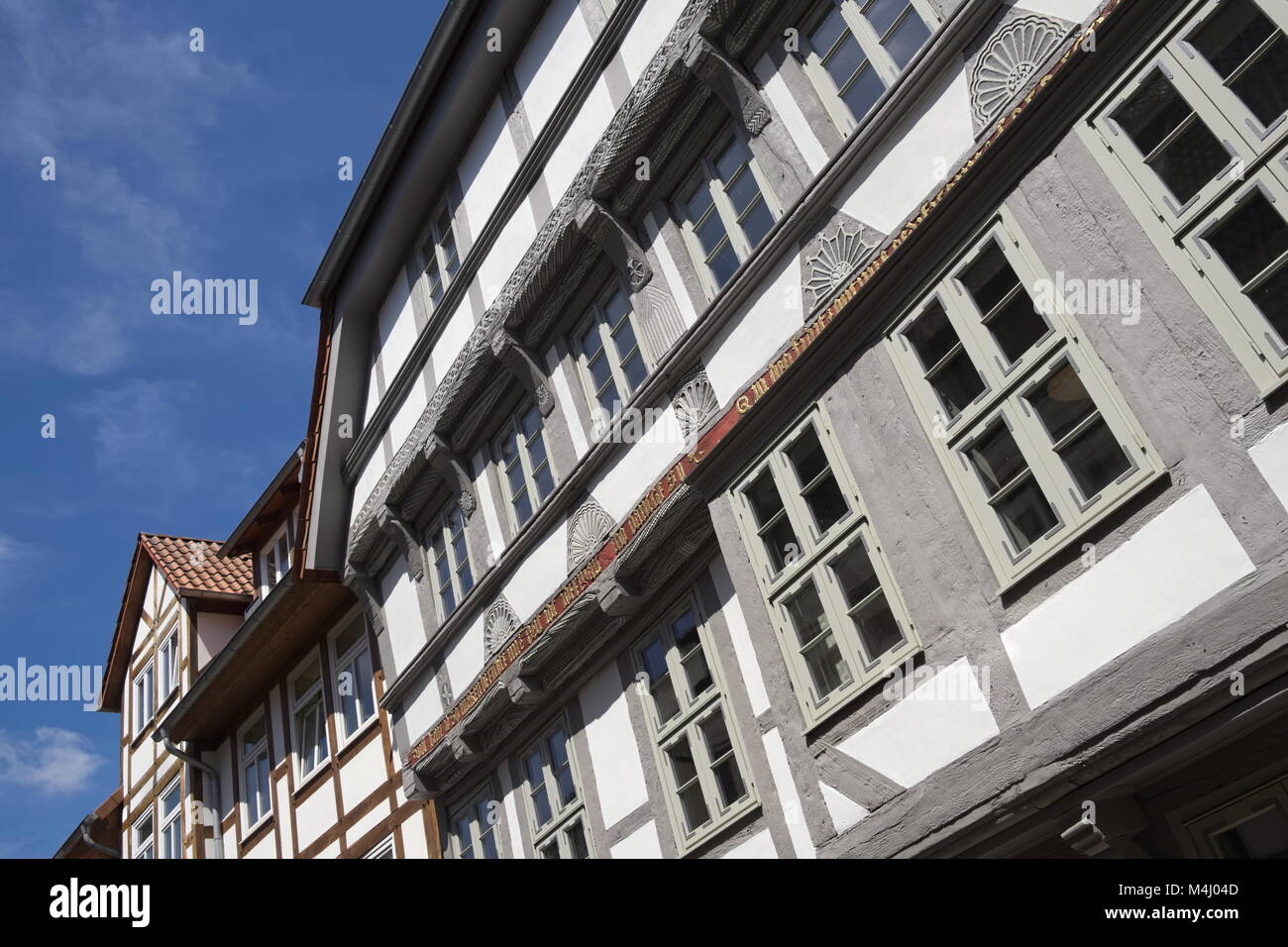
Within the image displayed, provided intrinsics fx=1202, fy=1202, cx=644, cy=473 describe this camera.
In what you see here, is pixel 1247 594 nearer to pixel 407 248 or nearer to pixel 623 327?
pixel 623 327

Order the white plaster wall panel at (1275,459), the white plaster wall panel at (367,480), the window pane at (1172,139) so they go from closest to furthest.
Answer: the white plaster wall panel at (1275,459)
the window pane at (1172,139)
the white plaster wall panel at (367,480)

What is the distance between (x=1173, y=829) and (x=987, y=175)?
11.4 ft

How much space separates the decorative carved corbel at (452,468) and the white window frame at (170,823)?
9790 mm

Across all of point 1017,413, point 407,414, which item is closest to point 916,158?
point 1017,413

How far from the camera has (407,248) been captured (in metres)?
14.2

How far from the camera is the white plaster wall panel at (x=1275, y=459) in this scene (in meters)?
4.95

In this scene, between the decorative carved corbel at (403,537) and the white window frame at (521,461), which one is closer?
the white window frame at (521,461)

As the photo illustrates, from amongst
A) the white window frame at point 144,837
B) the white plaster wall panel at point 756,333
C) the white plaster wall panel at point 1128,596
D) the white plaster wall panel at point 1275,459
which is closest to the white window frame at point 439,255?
the white plaster wall panel at point 756,333

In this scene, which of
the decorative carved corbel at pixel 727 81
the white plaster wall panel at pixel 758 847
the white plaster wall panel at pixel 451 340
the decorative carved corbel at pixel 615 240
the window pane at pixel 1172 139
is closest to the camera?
the window pane at pixel 1172 139

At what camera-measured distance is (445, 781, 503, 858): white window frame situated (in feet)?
36.4

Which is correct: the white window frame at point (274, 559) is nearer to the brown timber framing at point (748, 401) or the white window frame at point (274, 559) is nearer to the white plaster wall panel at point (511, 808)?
the brown timber framing at point (748, 401)

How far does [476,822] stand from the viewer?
11.4 metres
